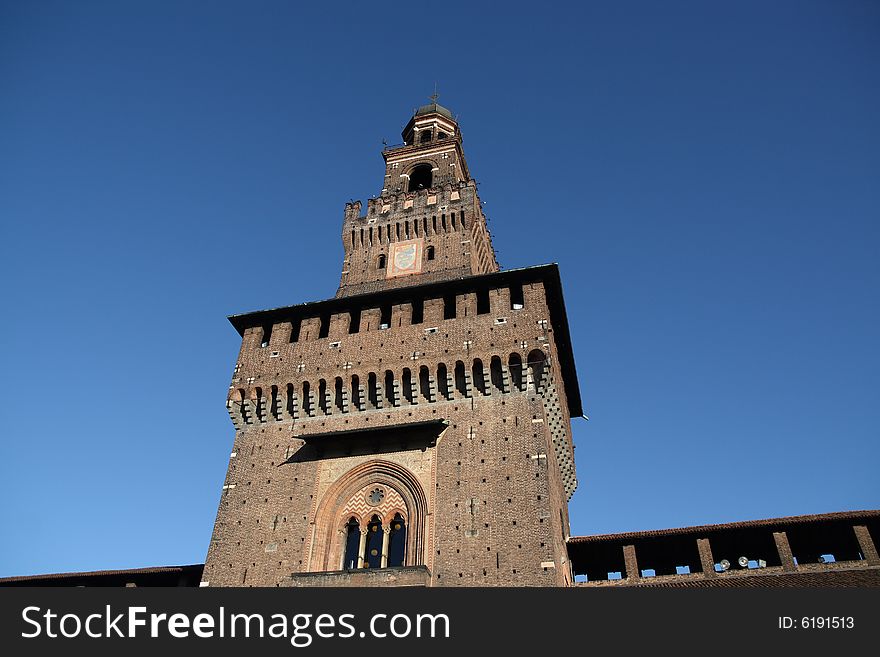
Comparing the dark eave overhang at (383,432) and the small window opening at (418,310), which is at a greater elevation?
the small window opening at (418,310)

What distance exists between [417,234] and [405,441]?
10754 millimetres

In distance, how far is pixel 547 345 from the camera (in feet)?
71.6

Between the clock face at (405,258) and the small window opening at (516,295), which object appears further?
the clock face at (405,258)

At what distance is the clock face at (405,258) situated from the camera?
2855 cm

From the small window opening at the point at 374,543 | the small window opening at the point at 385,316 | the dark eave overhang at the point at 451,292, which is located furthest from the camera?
the small window opening at the point at 385,316

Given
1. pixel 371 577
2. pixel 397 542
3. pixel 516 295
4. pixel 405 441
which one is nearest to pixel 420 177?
pixel 516 295

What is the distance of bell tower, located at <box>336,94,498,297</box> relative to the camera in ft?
93.0

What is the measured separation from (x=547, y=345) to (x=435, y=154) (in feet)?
50.7

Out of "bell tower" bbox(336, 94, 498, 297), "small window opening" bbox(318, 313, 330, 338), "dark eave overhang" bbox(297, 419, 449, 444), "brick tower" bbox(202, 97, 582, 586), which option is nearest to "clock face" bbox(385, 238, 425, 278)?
"bell tower" bbox(336, 94, 498, 297)

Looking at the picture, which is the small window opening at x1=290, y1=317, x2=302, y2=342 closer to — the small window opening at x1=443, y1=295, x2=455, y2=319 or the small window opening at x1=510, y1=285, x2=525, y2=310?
the small window opening at x1=443, y1=295, x2=455, y2=319

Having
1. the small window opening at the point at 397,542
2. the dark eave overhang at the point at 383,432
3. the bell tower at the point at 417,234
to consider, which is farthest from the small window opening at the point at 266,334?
the small window opening at the point at 397,542

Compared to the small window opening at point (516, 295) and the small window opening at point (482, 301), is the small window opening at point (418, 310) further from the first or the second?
the small window opening at point (516, 295)

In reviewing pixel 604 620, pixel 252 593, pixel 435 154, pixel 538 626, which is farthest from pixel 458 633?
pixel 435 154

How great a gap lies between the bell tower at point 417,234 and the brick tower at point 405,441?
1.62m
